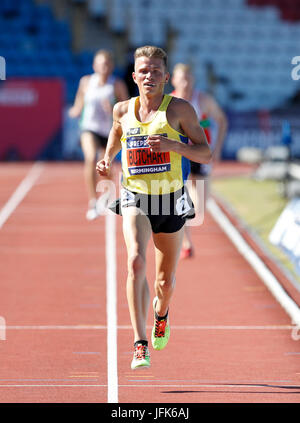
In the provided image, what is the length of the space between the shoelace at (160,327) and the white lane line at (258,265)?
1.66 metres

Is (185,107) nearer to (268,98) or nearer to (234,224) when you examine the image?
(234,224)

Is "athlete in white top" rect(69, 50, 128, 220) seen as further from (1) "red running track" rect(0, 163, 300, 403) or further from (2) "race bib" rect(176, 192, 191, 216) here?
(2) "race bib" rect(176, 192, 191, 216)

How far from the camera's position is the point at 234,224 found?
14.2 m

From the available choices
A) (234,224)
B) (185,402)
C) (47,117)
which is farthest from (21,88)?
(185,402)

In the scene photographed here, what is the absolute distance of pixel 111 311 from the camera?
8539 mm

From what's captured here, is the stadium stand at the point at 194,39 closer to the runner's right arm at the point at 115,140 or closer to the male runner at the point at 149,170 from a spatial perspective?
the runner's right arm at the point at 115,140

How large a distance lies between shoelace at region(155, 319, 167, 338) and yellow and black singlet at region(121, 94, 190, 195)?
1013mm

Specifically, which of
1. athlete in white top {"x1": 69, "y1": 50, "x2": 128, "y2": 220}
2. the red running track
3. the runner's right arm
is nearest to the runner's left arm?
the runner's right arm

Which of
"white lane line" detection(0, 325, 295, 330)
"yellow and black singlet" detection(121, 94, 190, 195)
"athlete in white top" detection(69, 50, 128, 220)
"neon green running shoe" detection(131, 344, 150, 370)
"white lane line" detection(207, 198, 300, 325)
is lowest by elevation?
"white lane line" detection(207, 198, 300, 325)

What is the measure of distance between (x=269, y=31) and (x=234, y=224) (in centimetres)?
1872

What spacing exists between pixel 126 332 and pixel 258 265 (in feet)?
10.4

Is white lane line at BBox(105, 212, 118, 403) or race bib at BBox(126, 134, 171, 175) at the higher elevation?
race bib at BBox(126, 134, 171, 175)

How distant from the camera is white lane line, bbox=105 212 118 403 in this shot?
20.2ft

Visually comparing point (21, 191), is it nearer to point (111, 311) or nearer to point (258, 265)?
point (258, 265)
